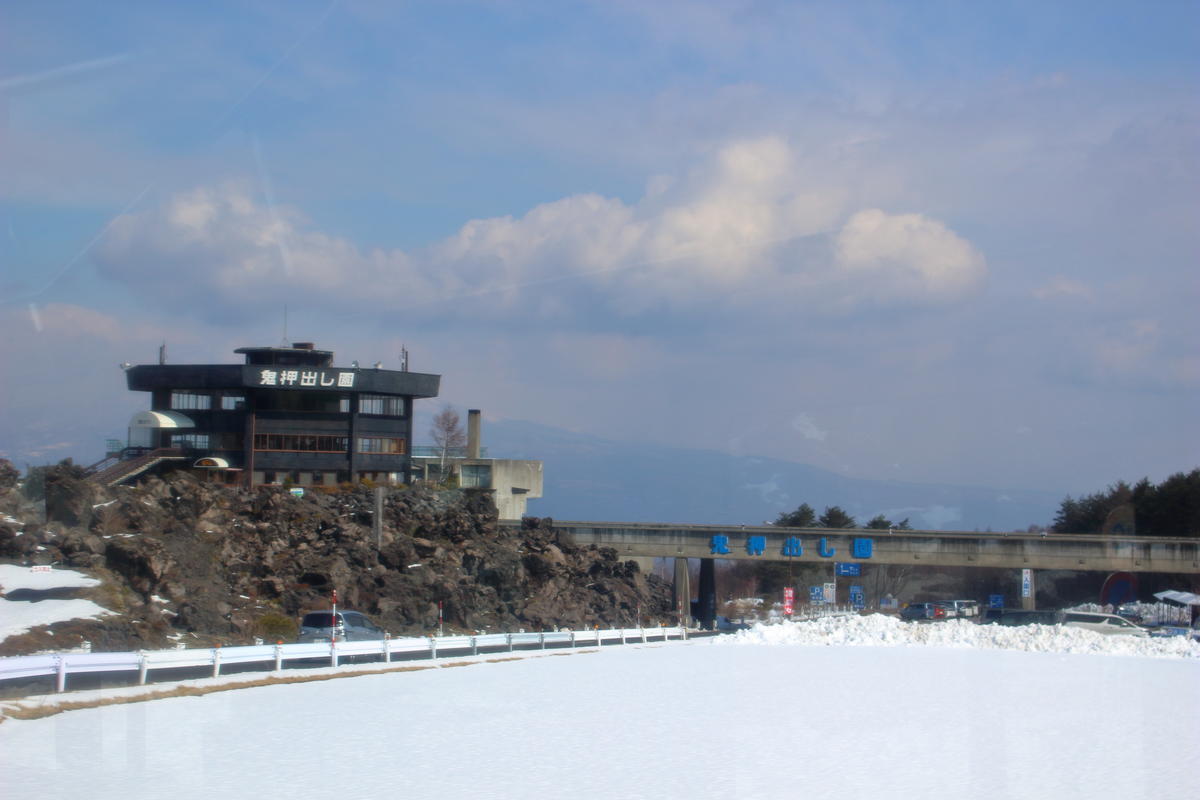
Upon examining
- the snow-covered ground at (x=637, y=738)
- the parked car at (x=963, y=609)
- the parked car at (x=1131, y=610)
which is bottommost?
the parked car at (x=963, y=609)

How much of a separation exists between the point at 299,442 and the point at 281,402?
9.75 ft

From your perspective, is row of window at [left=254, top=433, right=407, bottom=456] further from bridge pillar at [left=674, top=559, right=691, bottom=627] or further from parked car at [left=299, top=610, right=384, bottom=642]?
parked car at [left=299, top=610, right=384, bottom=642]

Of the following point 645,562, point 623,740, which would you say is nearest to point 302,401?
point 645,562

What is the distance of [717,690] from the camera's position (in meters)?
27.5

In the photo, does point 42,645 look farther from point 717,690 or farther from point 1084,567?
point 1084,567

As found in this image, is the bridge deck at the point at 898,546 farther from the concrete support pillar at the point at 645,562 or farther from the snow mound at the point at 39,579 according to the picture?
the snow mound at the point at 39,579

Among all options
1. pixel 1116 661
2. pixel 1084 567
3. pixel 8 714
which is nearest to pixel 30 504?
pixel 8 714

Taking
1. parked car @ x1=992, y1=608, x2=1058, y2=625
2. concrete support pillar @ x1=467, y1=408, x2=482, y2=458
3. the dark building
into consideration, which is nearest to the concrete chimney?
concrete support pillar @ x1=467, y1=408, x2=482, y2=458

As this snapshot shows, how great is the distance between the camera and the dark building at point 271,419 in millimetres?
73438

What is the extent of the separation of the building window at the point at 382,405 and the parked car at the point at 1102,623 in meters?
46.7

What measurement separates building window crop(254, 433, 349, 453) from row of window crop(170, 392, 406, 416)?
5.95 ft

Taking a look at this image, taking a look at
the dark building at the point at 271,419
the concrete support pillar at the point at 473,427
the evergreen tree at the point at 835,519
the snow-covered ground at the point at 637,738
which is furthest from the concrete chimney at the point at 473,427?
the snow-covered ground at the point at 637,738

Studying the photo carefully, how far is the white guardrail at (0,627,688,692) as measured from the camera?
20875 millimetres

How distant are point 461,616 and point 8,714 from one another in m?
29.2
